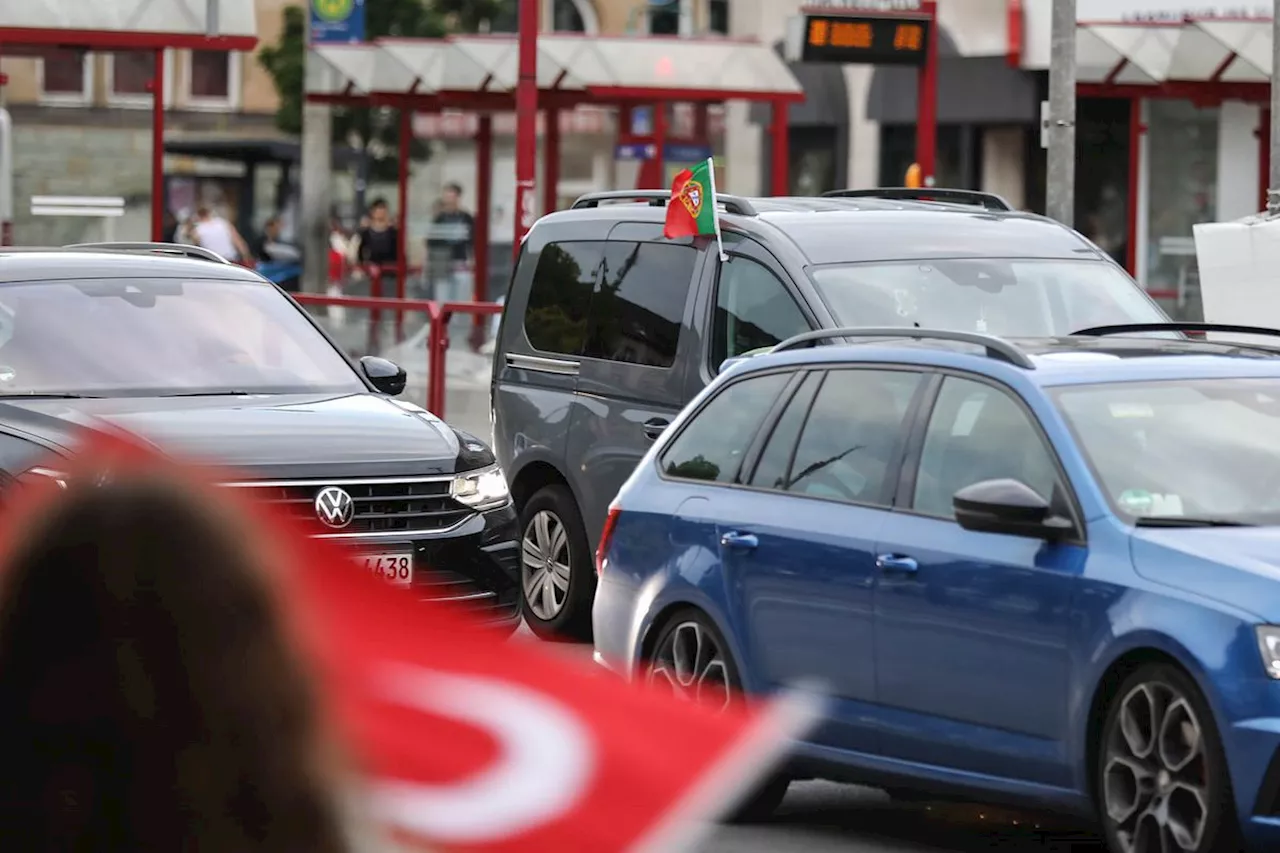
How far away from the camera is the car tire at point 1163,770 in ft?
20.1

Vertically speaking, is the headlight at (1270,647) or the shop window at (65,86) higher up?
the shop window at (65,86)

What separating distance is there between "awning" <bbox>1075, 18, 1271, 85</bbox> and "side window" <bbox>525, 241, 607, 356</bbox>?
14513mm

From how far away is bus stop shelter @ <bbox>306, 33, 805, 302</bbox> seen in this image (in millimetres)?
27938

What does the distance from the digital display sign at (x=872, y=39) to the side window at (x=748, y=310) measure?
525 inches

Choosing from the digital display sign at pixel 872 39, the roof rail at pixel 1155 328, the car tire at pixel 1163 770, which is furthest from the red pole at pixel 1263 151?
the car tire at pixel 1163 770

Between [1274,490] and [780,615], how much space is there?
1386 mm

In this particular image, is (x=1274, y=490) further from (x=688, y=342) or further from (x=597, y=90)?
Answer: (x=597, y=90)

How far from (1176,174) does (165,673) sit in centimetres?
3164

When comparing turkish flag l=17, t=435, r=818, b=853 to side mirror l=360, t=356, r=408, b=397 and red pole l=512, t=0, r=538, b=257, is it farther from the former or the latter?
red pole l=512, t=0, r=538, b=257

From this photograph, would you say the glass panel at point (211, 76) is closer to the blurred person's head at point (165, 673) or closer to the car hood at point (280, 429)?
the car hood at point (280, 429)

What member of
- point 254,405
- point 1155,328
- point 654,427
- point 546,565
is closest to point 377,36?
point 546,565

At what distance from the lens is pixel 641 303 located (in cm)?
1167

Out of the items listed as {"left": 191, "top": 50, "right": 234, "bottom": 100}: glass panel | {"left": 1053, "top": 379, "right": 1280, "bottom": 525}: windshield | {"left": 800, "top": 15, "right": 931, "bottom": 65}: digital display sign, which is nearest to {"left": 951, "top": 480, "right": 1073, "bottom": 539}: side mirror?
{"left": 1053, "top": 379, "right": 1280, "bottom": 525}: windshield

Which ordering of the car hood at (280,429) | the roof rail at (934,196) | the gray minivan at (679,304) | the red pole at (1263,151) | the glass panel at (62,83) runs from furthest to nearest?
1. the glass panel at (62,83)
2. the red pole at (1263,151)
3. the roof rail at (934,196)
4. the gray minivan at (679,304)
5. the car hood at (280,429)
